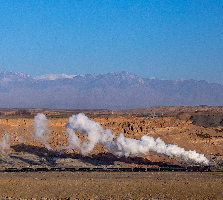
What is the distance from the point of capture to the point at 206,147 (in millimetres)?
90750

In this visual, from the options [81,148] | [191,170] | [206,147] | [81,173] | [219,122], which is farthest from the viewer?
[219,122]

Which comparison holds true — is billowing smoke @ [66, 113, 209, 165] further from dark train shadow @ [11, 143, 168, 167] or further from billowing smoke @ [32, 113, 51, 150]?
billowing smoke @ [32, 113, 51, 150]

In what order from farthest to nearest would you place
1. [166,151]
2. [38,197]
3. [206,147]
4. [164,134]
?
[164,134] < [206,147] < [166,151] < [38,197]

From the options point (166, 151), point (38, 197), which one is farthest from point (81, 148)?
point (38, 197)

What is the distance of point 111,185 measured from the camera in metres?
51.2

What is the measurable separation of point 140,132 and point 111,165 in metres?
30.0

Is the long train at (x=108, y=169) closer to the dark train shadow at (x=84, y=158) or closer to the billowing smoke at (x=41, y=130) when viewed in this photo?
the dark train shadow at (x=84, y=158)

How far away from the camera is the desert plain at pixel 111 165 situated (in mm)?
48250

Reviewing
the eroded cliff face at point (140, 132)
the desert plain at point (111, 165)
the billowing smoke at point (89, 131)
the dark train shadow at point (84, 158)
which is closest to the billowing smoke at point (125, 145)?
the billowing smoke at point (89, 131)

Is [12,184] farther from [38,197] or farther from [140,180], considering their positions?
[140,180]

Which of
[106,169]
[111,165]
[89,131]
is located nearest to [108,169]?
[106,169]

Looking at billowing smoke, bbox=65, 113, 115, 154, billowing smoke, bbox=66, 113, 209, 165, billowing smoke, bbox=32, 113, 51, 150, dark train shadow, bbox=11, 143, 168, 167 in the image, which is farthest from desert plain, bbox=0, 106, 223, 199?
billowing smoke, bbox=65, 113, 115, 154

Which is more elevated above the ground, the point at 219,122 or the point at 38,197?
the point at 219,122

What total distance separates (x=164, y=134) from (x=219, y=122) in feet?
74.5
